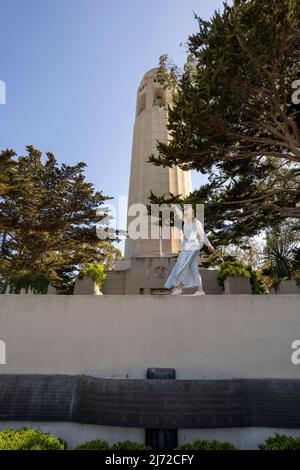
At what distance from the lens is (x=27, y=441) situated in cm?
489

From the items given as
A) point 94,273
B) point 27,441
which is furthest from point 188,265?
point 27,441

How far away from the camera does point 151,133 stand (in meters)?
20.9

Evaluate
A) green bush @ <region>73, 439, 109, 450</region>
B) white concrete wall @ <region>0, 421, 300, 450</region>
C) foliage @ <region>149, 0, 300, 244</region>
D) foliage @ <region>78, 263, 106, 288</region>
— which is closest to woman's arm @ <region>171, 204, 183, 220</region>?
foliage @ <region>149, 0, 300, 244</region>

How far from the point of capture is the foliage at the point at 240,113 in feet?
30.4

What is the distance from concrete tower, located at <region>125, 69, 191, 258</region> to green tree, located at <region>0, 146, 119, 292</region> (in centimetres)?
228

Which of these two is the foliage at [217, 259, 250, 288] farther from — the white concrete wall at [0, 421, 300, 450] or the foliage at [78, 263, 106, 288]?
the white concrete wall at [0, 421, 300, 450]

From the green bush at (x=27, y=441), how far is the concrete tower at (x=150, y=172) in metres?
11.8

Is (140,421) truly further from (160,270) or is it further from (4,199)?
(4,199)

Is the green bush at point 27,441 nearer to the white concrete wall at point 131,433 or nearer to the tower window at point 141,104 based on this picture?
the white concrete wall at point 131,433

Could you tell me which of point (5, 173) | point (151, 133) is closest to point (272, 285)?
point (5, 173)

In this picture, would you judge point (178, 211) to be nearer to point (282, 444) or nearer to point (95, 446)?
point (282, 444)

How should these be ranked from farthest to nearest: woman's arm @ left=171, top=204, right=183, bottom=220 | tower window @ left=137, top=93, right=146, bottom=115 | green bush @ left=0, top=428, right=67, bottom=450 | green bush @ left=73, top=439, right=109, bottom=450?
tower window @ left=137, top=93, right=146, bottom=115
woman's arm @ left=171, top=204, right=183, bottom=220
green bush @ left=73, top=439, right=109, bottom=450
green bush @ left=0, top=428, right=67, bottom=450

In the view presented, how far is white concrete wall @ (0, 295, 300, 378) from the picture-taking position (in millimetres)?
6949

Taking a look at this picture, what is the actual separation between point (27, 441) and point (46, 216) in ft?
40.5
